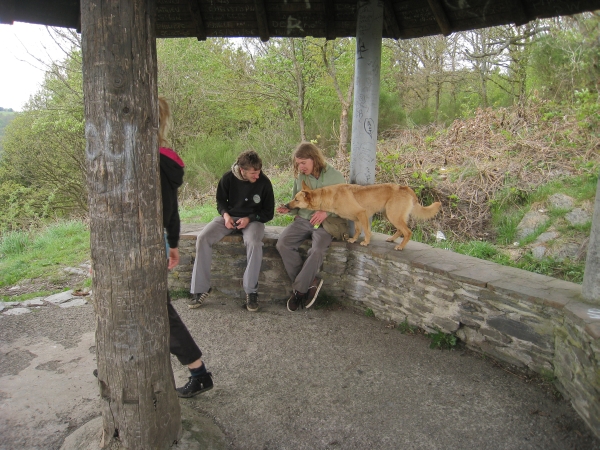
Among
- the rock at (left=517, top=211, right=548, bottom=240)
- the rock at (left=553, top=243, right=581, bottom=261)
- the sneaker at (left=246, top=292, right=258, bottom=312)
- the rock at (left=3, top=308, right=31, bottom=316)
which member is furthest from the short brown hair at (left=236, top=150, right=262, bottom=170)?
the rock at (left=517, top=211, right=548, bottom=240)

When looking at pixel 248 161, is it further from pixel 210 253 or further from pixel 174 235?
pixel 174 235

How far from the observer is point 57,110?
14.3 meters

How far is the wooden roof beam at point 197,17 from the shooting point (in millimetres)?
4636

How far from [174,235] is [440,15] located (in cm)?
348

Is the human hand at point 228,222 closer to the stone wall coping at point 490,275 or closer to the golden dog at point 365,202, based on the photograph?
the stone wall coping at point 490,275

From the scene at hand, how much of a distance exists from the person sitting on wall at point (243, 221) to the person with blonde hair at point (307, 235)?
26cm

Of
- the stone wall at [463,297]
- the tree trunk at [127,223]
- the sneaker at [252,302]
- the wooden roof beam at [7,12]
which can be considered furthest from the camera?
the sneaker at [252,302]

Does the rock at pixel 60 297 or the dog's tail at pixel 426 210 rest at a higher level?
the dog's tail at pixel 426 210

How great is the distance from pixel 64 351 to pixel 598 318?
170 inches

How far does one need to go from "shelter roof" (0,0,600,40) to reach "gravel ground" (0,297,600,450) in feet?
10.5

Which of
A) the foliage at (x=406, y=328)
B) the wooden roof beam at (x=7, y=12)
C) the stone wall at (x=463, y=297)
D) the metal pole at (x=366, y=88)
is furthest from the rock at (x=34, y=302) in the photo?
the foliage at (x=406, y=328)

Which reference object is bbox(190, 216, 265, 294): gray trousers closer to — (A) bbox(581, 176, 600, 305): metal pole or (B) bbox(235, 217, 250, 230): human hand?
(B) bbox(235, 217, 250, 230): human hand

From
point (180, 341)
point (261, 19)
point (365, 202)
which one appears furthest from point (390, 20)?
point (180, 341)

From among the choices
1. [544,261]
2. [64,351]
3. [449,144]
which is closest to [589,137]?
[449,144]
